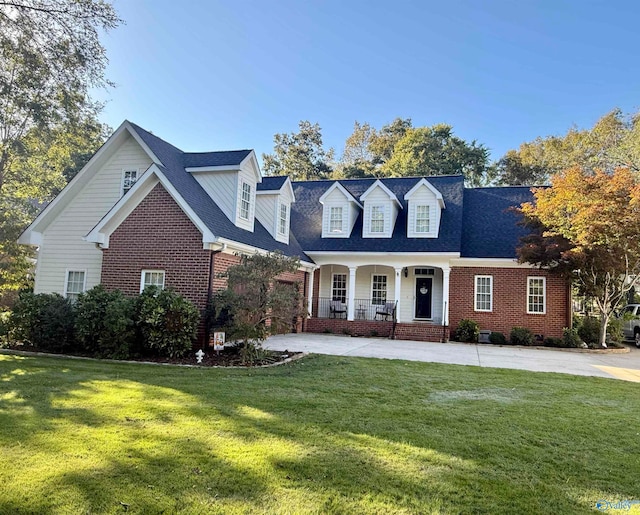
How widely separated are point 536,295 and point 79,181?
17.2m

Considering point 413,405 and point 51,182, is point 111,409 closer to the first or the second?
point 413,405

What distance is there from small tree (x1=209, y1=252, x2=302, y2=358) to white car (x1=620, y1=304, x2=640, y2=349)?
17042 millimetres

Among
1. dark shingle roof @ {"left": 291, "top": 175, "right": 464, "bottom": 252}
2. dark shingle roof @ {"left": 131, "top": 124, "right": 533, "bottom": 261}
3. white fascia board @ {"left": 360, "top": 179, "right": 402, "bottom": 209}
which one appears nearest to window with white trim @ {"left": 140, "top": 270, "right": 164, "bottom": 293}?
dark shingle roof @ {"left": 131, "top": 124, "right": 533, "bottom": 261}

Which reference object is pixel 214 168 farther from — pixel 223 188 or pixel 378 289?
pixel 378 289

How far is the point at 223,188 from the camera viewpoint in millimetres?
13750

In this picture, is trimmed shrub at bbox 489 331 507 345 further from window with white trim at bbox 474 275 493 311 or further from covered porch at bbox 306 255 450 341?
covered porch at bbox 306 255 450 341

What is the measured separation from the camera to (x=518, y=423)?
545 cm

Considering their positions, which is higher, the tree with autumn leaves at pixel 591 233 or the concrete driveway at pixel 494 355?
the tree with autumn leaves at pixel 591 233

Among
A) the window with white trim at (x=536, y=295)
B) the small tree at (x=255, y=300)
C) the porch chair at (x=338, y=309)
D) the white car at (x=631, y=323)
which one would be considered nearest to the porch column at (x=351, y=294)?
the porch chair at (x=338, y=309)

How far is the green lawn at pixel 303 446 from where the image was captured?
326 cm

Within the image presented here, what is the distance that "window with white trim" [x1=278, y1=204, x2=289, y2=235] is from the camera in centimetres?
1684

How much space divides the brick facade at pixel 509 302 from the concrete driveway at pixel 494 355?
207cm

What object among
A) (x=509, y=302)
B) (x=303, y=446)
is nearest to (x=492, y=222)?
(x=509, y=302)

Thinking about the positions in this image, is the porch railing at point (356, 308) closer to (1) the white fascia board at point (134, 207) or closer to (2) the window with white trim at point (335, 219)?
(2) the window with white trim at point (335, 219)
